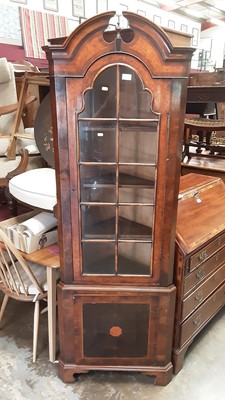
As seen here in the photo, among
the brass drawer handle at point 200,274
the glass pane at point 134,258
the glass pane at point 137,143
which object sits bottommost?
the brass drawer handle at point 200,274

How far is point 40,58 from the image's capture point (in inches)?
236

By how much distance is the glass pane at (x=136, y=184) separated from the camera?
1.28 metres

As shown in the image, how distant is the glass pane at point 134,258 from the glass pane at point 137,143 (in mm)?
376

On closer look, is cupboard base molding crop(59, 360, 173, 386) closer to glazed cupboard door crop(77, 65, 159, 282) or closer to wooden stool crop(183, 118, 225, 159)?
glazed cupboard door crop(77, 65, 159, 282)

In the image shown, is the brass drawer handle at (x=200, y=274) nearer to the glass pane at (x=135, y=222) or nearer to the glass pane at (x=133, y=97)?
the glass pane at (x=135, y=222)

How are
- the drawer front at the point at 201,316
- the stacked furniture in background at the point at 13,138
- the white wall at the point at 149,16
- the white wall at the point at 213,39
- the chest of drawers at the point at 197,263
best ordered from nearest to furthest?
the chest of drawers at the point at 197,263 < the drawer front at the point at 201,316 < the stacked furniture in background at the point at 13,138 < the white wall at the point at 149,16 < the white wall at the point at 213,39

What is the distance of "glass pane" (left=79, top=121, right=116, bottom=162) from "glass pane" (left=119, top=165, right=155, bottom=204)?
85 mm

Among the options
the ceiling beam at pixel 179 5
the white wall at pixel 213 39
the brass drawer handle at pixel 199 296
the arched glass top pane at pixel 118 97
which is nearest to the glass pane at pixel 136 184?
the arched glass top pane at pixel 118 97

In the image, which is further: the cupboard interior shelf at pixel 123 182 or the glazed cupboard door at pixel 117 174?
the cupboard interior shelf at pixel 123 182

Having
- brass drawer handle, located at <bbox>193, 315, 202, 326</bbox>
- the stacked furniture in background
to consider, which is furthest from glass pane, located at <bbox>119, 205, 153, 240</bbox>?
Result: the stacked furniture in background

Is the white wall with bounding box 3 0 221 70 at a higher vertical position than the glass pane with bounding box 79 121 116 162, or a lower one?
higher

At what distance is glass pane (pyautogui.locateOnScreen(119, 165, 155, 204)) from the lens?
1.28 meters

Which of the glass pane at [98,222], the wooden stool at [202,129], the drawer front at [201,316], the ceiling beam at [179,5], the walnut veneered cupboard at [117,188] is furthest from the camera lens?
the ceiling beam at [179,5]

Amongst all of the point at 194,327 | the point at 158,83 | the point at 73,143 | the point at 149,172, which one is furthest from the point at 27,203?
the point at 194,327
